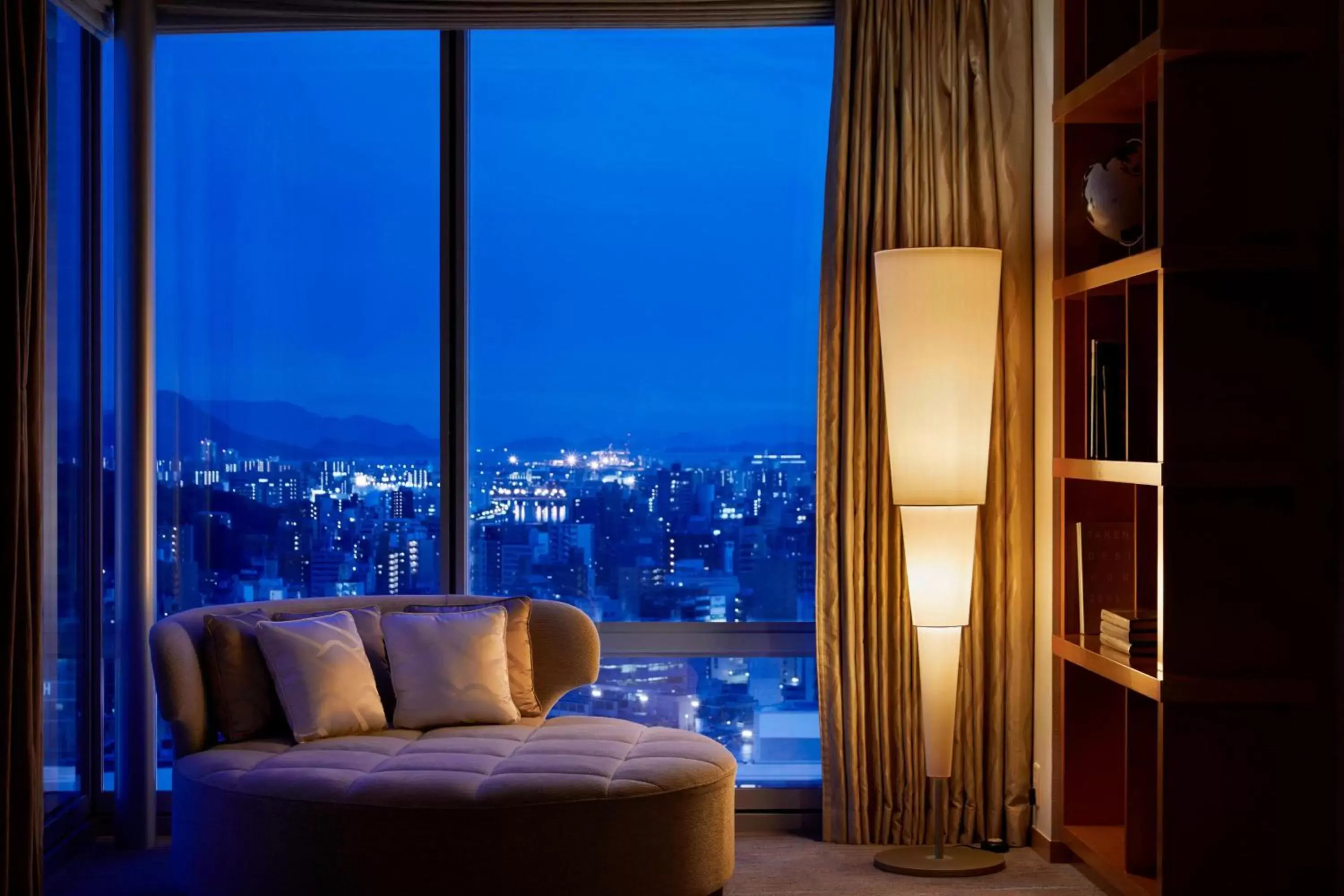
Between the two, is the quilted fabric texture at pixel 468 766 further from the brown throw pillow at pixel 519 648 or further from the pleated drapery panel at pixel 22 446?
the pleated drapery panel at pixel 22 446

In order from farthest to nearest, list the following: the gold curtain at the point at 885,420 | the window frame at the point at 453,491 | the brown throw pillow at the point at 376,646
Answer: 1. the window frame at the point at 453,491
2. the gold curtain at the point at 885,420
3. the brown throw pillow at the point at 376,646

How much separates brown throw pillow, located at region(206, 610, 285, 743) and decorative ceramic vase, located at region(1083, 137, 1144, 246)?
2.72 meters

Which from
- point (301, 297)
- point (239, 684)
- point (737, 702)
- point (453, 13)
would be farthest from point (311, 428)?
point (737, 702)

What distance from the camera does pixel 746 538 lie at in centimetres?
457

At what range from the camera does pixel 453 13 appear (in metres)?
4.40

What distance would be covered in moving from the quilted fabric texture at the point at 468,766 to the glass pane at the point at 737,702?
2.21ft

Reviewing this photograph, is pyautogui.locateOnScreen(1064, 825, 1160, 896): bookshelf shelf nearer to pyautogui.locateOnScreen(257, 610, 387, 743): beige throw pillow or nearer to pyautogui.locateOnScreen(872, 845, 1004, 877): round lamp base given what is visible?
pyautogui.locateOnScreen(872, 845, 1004, 877): round lamp base

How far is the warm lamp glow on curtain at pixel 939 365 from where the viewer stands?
389 centimetres

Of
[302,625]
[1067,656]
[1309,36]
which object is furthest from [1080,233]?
[302,625]

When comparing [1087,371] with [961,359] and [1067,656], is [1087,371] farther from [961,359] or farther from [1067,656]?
[1067,656]

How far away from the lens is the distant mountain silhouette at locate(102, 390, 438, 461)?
451 centimetres

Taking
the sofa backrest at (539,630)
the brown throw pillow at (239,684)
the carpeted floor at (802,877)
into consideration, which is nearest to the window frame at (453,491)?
the carpeted floor at (802,877)

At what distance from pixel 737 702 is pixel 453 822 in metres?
1.55

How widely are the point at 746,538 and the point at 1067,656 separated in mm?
1209
